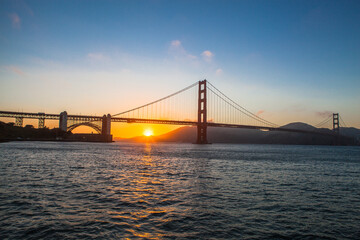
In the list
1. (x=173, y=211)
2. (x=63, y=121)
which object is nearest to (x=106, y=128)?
(x=63, y=121)

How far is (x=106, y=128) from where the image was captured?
123 metres

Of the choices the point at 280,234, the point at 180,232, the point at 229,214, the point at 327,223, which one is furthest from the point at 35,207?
the point at 327,223

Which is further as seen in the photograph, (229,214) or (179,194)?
(179,194)

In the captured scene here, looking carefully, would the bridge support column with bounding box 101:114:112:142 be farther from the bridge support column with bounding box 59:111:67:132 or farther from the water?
the water

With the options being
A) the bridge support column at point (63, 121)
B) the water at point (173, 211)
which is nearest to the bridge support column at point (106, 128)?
the bridge support column at point (63, 121)

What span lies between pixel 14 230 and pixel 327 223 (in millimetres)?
9972

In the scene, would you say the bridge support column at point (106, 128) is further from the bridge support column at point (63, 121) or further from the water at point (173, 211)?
the water at point (173, 211)

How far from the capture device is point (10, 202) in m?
10.8

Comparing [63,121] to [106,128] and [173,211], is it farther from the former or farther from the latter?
[173,211]

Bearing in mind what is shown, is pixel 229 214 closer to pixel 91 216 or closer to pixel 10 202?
pixel 91 216

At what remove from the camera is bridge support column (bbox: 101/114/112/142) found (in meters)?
119

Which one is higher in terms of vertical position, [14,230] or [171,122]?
[171,122]

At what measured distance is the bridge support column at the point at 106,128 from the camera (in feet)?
392

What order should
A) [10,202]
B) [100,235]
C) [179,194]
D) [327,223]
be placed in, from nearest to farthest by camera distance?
1. [100,235]
2. [327,223]
3. [10,202]
4. [179,194]
